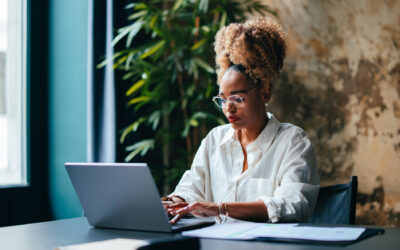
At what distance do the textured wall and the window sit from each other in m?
1.61

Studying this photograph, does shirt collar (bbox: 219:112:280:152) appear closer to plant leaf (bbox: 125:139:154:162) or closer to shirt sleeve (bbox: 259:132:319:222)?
shirt sleeve (bbox: 259:132:319:222)

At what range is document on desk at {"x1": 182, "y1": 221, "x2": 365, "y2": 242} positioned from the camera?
1088 mm

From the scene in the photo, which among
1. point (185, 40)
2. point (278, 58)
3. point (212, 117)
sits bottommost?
point (212, 117)

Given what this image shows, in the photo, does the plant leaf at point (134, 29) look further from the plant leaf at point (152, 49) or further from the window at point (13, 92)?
the window at point (13, 92)

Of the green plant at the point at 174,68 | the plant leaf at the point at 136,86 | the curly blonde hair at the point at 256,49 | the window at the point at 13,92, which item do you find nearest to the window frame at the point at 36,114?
the window at the point at 13,92

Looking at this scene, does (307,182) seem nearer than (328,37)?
Yes

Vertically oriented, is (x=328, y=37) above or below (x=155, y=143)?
above

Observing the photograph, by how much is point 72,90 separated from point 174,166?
2.85ft

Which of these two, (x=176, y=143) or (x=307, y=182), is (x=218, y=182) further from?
(x=176, y=143)

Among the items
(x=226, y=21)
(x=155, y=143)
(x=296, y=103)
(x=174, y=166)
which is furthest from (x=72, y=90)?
(x=296, y=103)

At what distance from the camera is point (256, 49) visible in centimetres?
184

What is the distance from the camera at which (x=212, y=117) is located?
9.45 feet

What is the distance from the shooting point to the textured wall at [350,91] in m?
2.72

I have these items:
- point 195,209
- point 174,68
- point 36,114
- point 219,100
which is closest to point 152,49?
point 174,68
